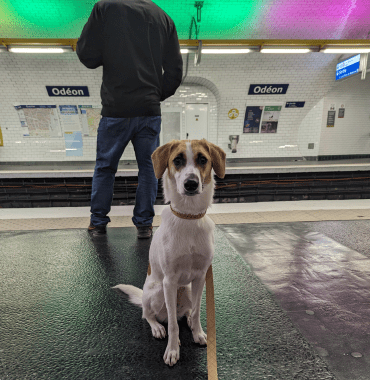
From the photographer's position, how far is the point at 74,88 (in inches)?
244

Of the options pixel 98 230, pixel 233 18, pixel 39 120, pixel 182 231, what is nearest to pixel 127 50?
A: pixel 98 230

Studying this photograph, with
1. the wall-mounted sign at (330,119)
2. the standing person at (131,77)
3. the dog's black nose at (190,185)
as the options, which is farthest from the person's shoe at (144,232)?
the wall-mounted sign at (330,119)

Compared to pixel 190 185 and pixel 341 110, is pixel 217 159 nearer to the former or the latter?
pixel 190 185

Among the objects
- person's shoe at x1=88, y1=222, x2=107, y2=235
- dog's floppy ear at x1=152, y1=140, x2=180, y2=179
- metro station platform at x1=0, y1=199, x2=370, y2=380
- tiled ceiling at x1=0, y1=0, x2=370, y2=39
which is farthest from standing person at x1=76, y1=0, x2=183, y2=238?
tiled ceiling at x1=0, y1=0, x2=370, y2=39

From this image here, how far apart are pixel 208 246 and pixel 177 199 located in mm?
204

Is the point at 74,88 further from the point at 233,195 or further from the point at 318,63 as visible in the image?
the point at 318,63

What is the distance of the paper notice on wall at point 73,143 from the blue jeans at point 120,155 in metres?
5.22

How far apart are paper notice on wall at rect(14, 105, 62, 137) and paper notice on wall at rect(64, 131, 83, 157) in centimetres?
23

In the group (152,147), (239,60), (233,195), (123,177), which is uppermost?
(239,60)

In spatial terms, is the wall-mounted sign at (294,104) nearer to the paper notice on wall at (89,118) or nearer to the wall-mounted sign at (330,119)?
the wall-mounted sign at (330,119)

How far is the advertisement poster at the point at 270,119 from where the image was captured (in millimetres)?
6688

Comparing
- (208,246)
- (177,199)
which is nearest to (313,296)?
(208,246)

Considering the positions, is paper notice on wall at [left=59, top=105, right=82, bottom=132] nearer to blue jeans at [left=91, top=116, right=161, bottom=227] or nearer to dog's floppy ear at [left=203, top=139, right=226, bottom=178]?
blue jeans at [left=91, top=116, right=161, bottom=227]

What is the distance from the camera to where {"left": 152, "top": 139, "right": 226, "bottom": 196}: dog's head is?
81cm
